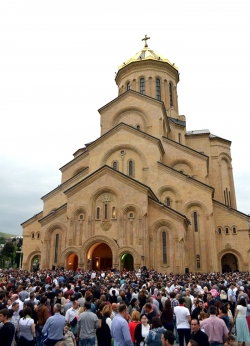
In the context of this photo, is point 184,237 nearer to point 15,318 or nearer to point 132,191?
point 132,191

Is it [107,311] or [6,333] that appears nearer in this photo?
[6,333]

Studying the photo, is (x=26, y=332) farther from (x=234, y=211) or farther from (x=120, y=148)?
(x=234, y=211)

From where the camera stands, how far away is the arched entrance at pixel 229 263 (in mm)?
30922

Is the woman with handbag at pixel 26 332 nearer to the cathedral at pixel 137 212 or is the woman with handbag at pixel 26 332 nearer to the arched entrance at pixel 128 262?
the cathedral at pixel 137 212

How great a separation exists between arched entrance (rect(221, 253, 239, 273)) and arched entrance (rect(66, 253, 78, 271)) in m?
15.1

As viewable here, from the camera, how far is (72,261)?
2741cm

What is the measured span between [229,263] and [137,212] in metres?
12.4

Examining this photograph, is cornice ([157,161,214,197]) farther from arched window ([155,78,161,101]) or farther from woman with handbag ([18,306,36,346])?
woman with handbag ([18,306,36,346])

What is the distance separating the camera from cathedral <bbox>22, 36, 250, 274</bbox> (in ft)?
84.8

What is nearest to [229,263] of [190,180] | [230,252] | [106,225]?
[230,252]

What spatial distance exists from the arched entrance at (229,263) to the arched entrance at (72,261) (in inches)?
594

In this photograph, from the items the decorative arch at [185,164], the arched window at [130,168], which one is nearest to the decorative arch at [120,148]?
the arched window at [130,168]

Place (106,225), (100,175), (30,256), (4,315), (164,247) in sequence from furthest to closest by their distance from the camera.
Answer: (30,256) < (100,175) < (106,225) < (164,247) < (4,315)

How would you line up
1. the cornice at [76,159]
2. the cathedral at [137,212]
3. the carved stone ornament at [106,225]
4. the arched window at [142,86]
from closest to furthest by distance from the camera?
the cathedral at [137,212] → the carved stone ornament at [106,225] → the cornice at [76,159] → the arched window at [142,86]
